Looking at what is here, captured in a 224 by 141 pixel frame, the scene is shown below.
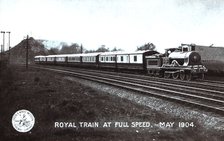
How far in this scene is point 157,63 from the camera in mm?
25359

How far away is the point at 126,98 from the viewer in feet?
46.8

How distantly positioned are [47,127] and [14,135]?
41.9 inches

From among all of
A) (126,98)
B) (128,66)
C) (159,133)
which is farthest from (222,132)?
(128,66)

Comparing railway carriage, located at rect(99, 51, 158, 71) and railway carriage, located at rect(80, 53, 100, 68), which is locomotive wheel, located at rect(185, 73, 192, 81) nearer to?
railway carriage, located at rect(99, 51, 158, 71)

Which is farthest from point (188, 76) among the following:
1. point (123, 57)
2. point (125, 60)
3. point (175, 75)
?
point (123, 57)

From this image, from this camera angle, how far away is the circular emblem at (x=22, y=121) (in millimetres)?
6258

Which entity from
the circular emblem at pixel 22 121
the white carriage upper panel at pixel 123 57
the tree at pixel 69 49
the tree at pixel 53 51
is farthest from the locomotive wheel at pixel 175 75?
the tree at pixel 53 51

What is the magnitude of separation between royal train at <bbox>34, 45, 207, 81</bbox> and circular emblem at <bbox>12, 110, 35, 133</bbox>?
54.9 feet

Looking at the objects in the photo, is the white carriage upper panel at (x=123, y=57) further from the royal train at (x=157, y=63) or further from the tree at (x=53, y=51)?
the tree at (x=53, y=51)

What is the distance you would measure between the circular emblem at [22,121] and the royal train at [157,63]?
16727 millimetres

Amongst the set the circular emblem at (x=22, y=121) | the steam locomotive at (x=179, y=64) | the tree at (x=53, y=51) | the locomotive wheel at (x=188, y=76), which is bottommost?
the circular emblem at (x=22, y=121)

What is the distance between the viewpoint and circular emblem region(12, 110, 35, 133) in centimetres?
626

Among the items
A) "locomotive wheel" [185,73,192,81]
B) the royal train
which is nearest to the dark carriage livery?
the royal train

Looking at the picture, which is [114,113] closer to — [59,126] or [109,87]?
[59,126]
